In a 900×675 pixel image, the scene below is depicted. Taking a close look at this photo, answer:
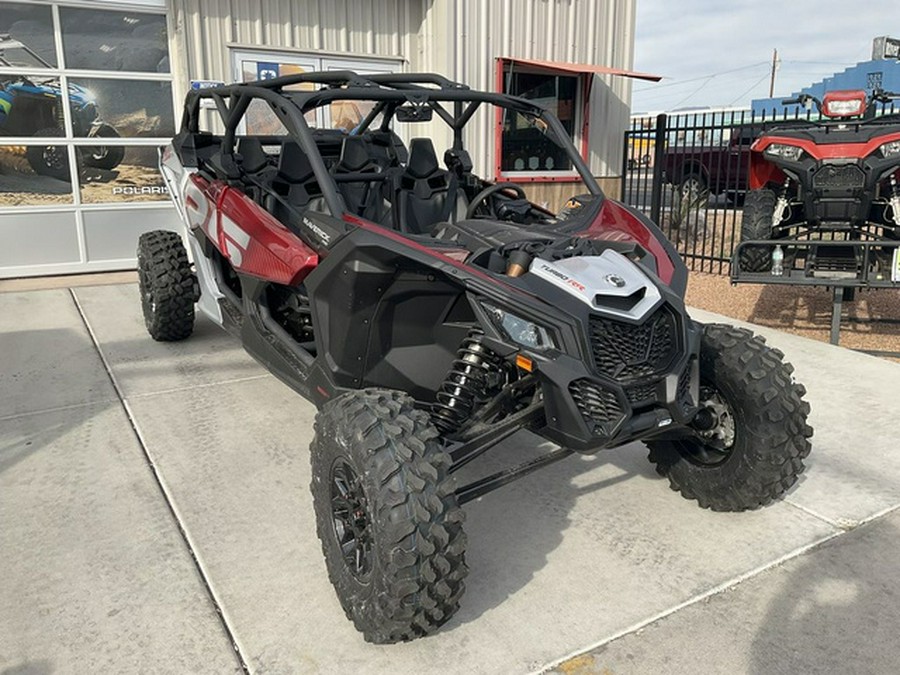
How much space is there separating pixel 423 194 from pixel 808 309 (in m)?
4.76

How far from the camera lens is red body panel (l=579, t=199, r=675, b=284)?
3225mm

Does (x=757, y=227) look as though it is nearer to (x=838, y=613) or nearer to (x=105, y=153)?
(x=838, y=613)

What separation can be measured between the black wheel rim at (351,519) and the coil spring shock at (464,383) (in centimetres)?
48

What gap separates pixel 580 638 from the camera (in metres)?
2.48

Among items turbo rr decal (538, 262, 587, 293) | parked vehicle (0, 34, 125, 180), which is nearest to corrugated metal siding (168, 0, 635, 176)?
parked vehicle (0, 34, 125, 180)

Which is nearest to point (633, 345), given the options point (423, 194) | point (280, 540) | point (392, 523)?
point (392, 523)

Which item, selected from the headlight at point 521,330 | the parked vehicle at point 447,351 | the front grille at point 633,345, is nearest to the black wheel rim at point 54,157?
the parked vehicle at point 447,351

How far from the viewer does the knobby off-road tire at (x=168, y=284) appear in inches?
213

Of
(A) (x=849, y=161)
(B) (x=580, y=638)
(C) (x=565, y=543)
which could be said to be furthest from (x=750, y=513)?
(A) (x=849, y=161)

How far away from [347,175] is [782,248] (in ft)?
12.3

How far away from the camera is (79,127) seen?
8.22 m

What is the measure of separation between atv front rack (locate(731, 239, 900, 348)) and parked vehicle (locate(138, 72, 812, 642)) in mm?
2725

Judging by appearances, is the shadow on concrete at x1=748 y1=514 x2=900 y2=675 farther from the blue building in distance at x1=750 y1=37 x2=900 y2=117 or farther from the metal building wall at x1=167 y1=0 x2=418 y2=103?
the blue building in distance at x1=750 y1=37 x2=900 y2=117

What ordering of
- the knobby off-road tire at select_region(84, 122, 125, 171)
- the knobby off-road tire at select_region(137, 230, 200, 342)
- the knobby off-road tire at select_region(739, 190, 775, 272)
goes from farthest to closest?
the knobby off-road tire at select_region(84, 122, 125, 171)
the knobby off-road tire at select_region(739, 190, 775, 272)
the knobby off-road tire at select_region(137, 230, 200, 342)
